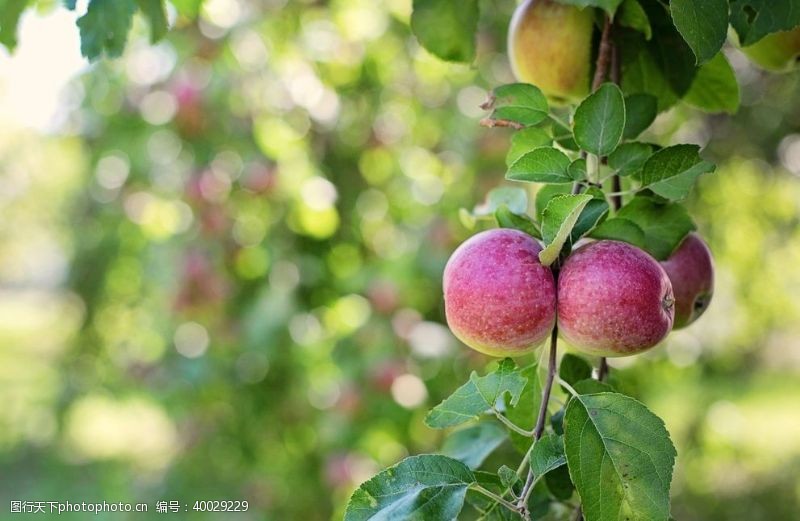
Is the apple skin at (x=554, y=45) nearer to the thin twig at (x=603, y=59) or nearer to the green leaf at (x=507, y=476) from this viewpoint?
the thin twig at (x=603, y=59)

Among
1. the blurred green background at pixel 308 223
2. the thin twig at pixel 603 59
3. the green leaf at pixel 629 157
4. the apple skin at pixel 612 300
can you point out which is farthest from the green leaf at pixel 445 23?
the blurred green background at pixel 308 223

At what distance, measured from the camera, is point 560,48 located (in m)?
0.95

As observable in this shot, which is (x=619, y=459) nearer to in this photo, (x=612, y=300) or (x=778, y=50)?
(x=612, y=300)

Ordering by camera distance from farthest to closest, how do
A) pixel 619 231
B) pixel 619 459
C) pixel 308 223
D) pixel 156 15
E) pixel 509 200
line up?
pixel 308 223 → pixel 156 15 → pixel 509 200 → pixel 619 231 → pixel 619 459

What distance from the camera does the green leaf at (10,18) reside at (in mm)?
1014

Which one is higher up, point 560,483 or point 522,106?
point 522,106

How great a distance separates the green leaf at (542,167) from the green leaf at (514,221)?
50 millimetres

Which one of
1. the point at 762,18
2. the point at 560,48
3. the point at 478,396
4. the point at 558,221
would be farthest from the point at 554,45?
the point at 478,396

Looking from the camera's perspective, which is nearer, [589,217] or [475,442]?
[589,217]

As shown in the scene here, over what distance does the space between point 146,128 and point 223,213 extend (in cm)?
50

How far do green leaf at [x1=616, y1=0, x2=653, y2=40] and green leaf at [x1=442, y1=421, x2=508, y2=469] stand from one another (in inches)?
18.7

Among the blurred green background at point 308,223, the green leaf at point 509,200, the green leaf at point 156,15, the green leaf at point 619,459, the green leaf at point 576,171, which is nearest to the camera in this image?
the green leaf at point 619,459

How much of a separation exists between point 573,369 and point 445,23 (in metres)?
0.45

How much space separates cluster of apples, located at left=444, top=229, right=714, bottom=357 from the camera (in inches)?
28.1
